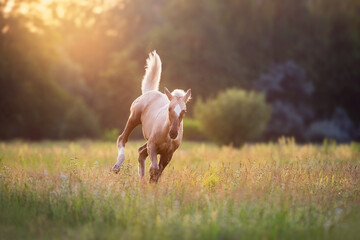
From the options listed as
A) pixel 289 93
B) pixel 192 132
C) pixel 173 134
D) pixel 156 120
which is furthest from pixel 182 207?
pixel 289 93

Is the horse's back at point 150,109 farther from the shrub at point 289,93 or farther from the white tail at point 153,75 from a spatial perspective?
the shrub at point 289,93

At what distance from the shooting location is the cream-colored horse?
25.0 ft

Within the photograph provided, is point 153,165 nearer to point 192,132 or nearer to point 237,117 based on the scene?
point 237,117

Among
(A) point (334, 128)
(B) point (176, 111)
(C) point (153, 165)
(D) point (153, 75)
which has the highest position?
(A) point (334, 128)

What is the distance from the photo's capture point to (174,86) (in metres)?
39.5

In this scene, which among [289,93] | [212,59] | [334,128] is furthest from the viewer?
[289,93]

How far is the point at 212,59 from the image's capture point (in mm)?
39406

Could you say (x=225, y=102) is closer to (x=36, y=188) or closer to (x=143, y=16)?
(x=36, y=188)

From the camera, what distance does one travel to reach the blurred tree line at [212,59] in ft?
128

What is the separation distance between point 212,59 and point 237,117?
56.2ft

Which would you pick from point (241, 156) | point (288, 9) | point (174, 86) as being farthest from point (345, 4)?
point (241, 156)

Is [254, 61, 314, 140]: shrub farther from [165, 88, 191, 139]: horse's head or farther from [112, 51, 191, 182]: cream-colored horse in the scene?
[165, 88, 191, 139]: horse's head

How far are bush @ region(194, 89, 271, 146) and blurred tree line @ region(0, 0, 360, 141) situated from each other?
14.0m

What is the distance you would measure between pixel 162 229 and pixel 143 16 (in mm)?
42431
